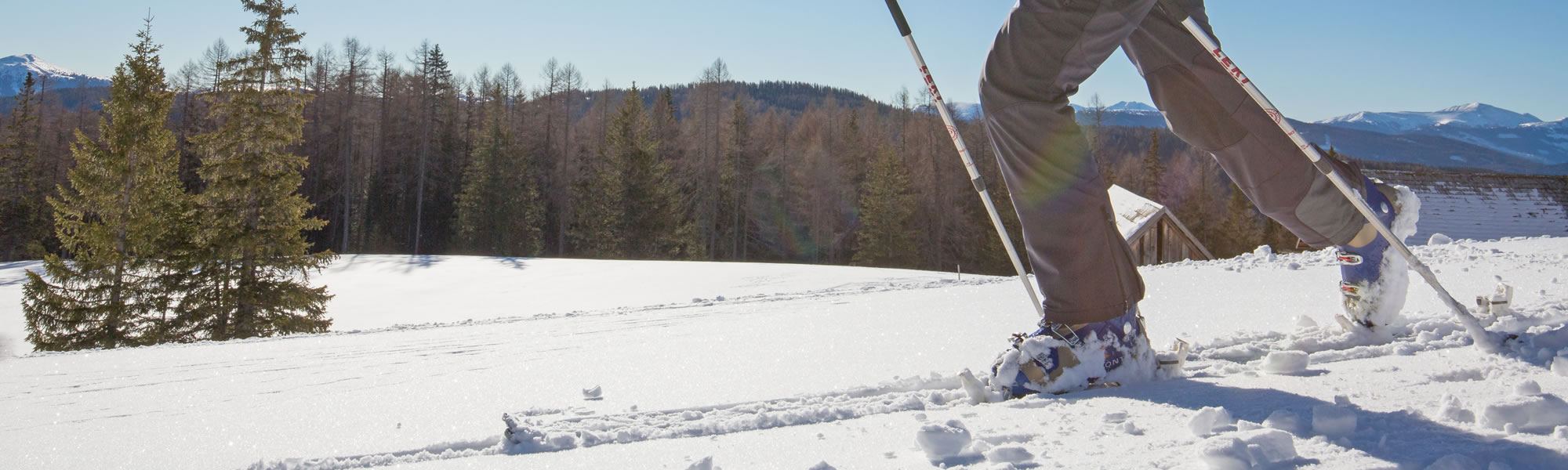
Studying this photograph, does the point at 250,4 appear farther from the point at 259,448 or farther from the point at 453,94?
the point at 453,94

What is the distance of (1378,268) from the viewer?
2.22m

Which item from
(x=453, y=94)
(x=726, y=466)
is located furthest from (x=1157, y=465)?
(x=453, y=94)

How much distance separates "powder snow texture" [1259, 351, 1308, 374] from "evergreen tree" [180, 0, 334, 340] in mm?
17340

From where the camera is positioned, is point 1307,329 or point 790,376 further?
point 1307,329

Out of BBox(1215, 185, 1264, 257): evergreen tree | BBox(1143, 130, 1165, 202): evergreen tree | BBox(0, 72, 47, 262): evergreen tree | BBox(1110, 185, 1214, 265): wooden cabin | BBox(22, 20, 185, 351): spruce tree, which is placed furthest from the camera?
BBox(1143, 130, 1165, 202): evergreen tree

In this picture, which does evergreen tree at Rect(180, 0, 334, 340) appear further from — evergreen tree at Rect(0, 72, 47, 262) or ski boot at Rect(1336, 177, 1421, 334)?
evergreen tree at Rect(0, 72, 47, 262)

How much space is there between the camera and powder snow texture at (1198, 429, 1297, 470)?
111 cm

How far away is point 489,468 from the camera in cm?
145

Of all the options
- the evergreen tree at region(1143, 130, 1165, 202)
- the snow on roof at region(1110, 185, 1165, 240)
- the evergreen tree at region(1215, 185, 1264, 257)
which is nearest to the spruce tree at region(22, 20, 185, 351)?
the snow on roof at region(1110, 185, 1165, 240)

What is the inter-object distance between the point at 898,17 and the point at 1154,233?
24.7 metres

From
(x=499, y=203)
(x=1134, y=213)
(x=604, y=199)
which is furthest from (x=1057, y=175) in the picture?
(x=499, y=203)

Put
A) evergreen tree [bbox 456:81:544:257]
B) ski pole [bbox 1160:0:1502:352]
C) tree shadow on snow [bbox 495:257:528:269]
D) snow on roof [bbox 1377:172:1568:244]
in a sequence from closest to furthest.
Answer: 1. ski pole [bbox 1160:0:1502:352]
2. tree shadow on snow [bbox 495:257:528:269]
3. snow on roof [bbox 1377:172:1568:244]
4. evergreen tree [bbox 456:81:544:257]

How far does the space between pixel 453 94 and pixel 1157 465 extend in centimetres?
6090

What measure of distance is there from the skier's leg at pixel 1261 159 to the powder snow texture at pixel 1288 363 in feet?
1.48
